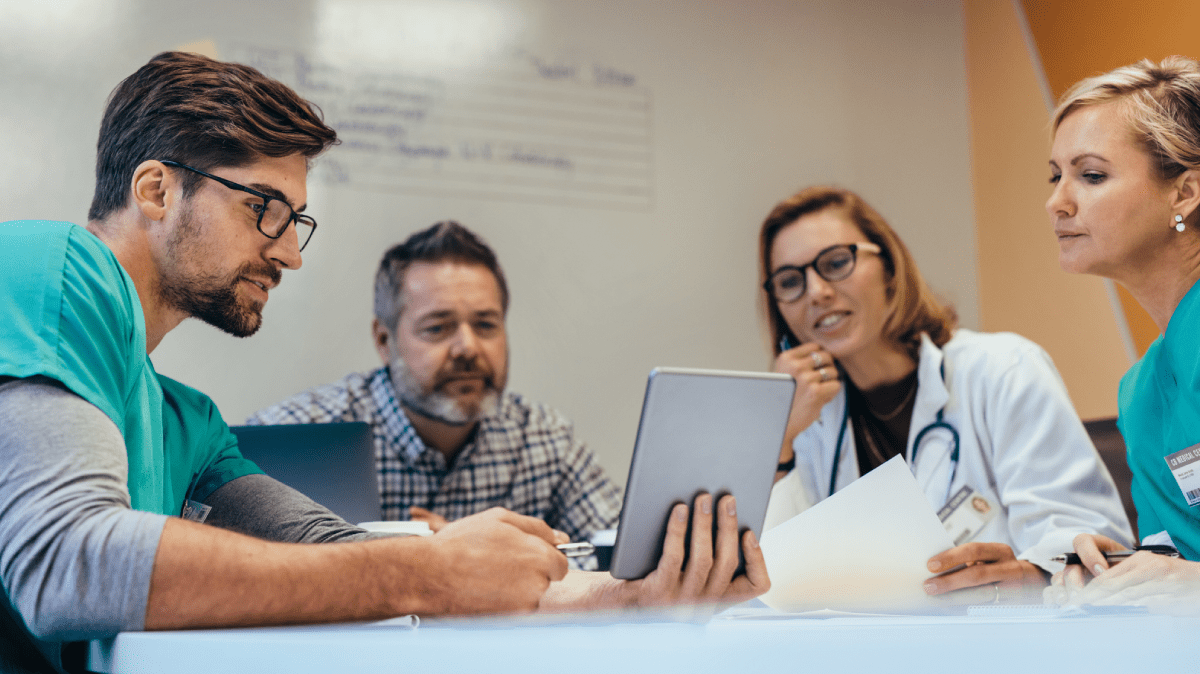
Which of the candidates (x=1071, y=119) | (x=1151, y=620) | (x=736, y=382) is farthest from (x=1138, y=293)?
(x=1151, y=620)

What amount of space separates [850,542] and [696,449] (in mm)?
332

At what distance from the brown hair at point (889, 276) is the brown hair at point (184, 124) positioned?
124cm

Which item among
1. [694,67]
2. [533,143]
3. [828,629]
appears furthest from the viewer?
[694,67]

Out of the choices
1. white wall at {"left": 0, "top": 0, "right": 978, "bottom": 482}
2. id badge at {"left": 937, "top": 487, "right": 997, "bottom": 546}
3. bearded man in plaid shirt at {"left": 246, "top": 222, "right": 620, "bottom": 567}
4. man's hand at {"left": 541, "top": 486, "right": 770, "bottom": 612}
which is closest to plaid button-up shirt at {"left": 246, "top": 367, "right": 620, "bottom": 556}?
bearded man in plaid shirt at {"left": 246, "top": 222, "right": 620, "bottom": 567}

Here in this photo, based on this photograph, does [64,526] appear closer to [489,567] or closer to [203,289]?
[489,567]

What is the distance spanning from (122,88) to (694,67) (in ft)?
7.33

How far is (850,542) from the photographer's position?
3.41ft

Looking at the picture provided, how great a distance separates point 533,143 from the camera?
2869 mm

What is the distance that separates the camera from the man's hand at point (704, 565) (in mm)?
832

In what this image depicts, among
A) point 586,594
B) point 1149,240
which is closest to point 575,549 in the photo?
point 586,594

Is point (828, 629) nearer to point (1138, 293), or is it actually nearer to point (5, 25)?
point (1138, 293)

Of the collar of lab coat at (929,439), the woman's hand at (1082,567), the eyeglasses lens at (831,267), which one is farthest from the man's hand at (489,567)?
the eyeglasses lens at (831,267)

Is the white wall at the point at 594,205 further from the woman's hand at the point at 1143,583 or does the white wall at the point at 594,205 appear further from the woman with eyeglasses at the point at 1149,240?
the woman's hand at the point at 1143,583

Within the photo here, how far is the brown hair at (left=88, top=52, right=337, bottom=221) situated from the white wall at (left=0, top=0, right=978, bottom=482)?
142 centimetres
